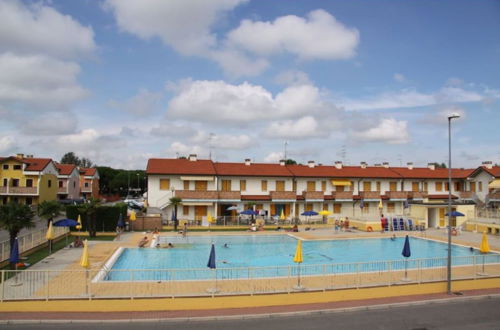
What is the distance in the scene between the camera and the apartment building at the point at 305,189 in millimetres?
41281

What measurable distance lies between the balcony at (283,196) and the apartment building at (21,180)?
104 ft

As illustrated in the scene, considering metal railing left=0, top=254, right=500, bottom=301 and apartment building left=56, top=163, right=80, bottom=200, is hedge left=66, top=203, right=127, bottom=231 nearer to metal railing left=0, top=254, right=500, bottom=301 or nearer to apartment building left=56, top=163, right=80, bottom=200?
metal railing left=0, top=254, right=500, bottom=301

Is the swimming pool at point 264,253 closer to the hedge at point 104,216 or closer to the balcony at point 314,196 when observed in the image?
the hedge at point 104,216

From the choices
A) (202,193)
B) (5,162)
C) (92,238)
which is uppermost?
(5,162)

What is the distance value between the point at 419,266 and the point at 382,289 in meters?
3.21

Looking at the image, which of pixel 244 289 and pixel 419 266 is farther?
pixel 419 266

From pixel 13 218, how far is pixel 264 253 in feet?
54.3

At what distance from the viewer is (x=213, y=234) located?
34.4 metres

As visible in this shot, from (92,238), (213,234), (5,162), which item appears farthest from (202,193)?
(5,162)

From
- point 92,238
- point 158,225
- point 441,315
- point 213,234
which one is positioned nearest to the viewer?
point 441,315

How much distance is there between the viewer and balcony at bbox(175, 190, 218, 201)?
40.0m

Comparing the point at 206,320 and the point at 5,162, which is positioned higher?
the point at 5,162

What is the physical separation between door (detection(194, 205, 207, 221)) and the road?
28905mm

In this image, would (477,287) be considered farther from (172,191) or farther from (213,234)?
(172,191)
